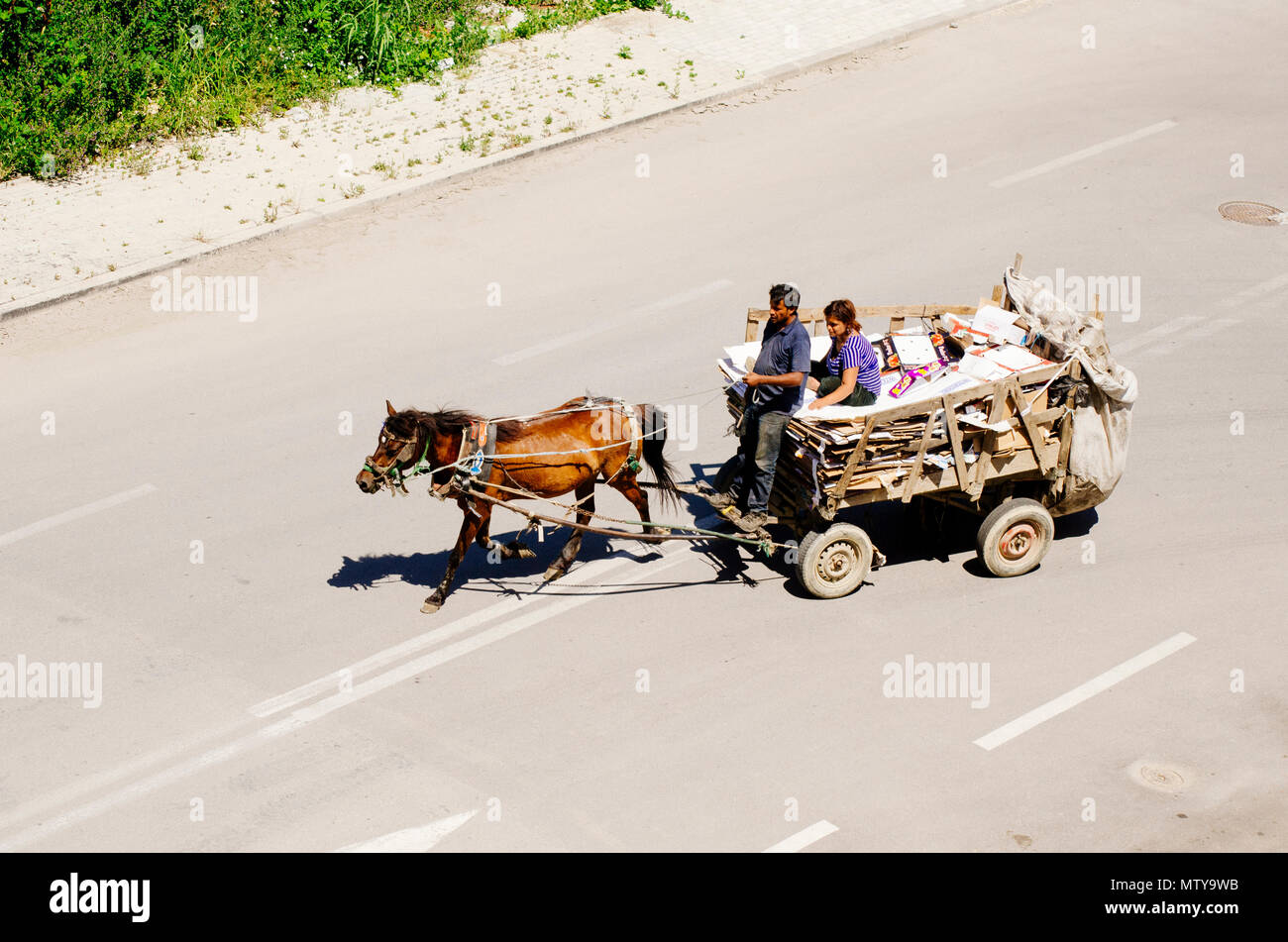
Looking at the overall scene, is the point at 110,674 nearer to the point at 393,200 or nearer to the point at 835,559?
the point at 835,559

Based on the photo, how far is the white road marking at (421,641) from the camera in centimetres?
1045

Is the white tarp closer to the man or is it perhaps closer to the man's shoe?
the man

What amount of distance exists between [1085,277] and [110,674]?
1144 cm

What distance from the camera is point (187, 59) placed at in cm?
2047

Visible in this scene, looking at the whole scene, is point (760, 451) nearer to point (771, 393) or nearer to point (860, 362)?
point (771, 393)

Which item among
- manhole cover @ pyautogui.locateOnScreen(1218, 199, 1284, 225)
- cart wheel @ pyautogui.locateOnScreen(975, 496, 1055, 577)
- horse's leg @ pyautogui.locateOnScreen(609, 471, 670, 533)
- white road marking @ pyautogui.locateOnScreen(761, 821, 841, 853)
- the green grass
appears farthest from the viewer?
the green grass

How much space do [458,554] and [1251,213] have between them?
1195cm

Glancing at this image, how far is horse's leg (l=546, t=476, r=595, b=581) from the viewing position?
38.0 ft

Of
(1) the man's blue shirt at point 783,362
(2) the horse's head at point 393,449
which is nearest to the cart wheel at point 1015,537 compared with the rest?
(1) the man's blue shirt at point 783,362

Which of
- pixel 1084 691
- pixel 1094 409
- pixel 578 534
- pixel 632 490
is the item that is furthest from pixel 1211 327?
pixel 578 534

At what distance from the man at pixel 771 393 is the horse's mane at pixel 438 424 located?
184 centimetres

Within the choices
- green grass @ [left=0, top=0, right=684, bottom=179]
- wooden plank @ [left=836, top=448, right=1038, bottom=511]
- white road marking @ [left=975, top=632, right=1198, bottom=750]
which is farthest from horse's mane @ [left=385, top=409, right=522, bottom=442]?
green grass @ [left=0, top=0, right=684, bottom=179]

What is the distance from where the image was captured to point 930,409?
10.5m
